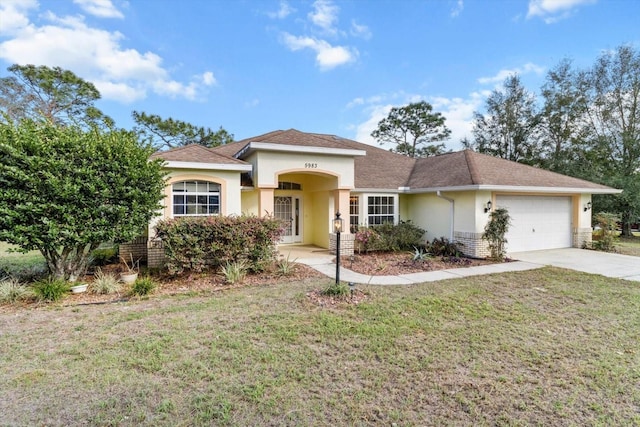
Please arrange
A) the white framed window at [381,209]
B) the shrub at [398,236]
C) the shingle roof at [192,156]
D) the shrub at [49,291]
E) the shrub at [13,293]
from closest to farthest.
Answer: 1. the shrub at [13,293]
2. the shrub at [49,291]
3. the shingle roof at [192,156]
4. the shrub at [398,236]
5. the white framed window at [381,209]

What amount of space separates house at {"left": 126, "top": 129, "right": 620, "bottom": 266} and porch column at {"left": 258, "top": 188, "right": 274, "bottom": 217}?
0.12 ft

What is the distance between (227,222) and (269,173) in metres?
3.47

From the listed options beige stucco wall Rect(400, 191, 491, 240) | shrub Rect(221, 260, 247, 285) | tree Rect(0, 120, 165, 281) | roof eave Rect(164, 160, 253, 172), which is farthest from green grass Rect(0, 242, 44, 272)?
beige stucco wall Rect(400, 191, 491, 240)

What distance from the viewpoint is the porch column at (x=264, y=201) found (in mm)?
11484

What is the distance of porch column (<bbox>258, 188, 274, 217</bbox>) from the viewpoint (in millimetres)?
11484

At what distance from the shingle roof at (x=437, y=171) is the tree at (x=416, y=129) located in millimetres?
17286

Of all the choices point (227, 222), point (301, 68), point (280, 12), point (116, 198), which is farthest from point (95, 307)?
point (301, 68)

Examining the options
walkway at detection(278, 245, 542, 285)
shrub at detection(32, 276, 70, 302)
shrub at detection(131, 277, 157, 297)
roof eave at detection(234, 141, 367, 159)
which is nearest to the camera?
shrub at detection(32, 276, 70, 302)

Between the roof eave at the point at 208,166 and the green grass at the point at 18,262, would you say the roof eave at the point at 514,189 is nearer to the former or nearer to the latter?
the roof eave at the point at 208,166

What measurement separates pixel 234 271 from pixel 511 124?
2893 centimetres

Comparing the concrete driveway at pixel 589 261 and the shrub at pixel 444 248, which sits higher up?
the shrub at pixel 444 248

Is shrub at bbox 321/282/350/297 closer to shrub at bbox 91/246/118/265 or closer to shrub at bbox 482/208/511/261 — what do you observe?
shrub at bbox 482/208/511/261

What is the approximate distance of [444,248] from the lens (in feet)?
42.0

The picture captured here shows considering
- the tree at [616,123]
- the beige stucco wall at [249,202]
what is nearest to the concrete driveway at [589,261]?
the beige stucco wall at [249,202]
